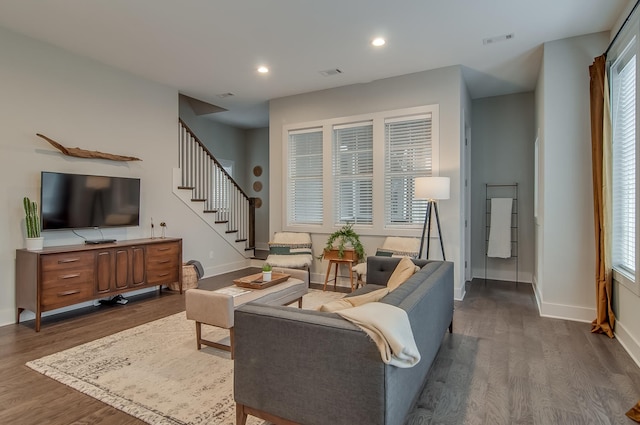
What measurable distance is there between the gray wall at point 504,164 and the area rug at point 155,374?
4.83m

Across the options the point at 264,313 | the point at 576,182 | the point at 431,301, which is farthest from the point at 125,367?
the point at 576,182

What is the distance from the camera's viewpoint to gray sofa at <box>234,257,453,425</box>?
1536 millimetres

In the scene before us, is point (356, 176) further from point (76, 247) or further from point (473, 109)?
point (76, 247)

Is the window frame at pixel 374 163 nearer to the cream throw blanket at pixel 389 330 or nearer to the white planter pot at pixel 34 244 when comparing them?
the white planter pot at pixel 34 244

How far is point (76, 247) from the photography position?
4.07 meters

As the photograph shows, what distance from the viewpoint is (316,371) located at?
1636 millimetres

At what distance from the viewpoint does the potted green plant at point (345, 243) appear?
17.3 feet

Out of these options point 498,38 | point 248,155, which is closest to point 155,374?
point 498,38

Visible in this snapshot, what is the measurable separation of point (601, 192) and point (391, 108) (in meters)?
2.79

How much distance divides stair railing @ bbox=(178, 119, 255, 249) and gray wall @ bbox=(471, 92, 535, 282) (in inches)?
175

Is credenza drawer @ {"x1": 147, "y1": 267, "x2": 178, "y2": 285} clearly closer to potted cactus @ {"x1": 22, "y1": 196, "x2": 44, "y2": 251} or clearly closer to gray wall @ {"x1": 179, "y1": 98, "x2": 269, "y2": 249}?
potted cactus @ {"x1": 22, "y1": 196, "x2": 44, "y2": 251}

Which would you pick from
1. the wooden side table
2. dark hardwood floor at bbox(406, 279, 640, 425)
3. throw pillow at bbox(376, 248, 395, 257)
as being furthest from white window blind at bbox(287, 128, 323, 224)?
dark hardwood floor at bbox(406, 279, 640, 425)

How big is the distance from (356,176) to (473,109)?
262cm

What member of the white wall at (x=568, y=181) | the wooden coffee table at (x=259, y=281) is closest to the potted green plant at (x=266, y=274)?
the wooden coffee table at (x=259, y=281)
